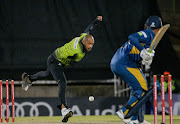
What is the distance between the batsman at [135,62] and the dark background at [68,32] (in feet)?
13.5

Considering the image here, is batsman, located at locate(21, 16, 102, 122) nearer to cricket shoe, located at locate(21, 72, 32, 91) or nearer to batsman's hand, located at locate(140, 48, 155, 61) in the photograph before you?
cricket shoe, located at locate(21, 72, 32, 91)

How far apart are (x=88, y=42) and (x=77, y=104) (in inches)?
133

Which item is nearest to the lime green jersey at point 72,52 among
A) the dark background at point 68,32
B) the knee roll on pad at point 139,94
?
the knee roll on pad at point 139,94

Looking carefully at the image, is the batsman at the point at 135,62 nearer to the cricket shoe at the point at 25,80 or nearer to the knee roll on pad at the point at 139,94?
the knee roll on pad at the point at 139,94

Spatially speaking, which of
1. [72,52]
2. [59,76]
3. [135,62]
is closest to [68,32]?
[59,76]

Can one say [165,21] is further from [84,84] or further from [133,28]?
[84,84]

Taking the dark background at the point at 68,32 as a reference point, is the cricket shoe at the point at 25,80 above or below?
below

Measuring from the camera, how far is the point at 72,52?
23.7ft

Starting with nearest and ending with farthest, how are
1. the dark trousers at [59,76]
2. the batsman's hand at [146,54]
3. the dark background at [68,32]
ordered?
the batsman's hand at [146,54], the dark trousers at [59,76], the dark background at [68,32]

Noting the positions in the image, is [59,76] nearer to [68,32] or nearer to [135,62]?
[135,62]

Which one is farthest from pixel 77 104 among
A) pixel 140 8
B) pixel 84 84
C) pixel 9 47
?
pixel 140 8

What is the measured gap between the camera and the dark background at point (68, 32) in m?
10.7

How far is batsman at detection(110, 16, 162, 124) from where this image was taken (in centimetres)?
631

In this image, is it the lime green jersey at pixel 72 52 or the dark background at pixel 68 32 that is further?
the dark background at pixel 68 32
